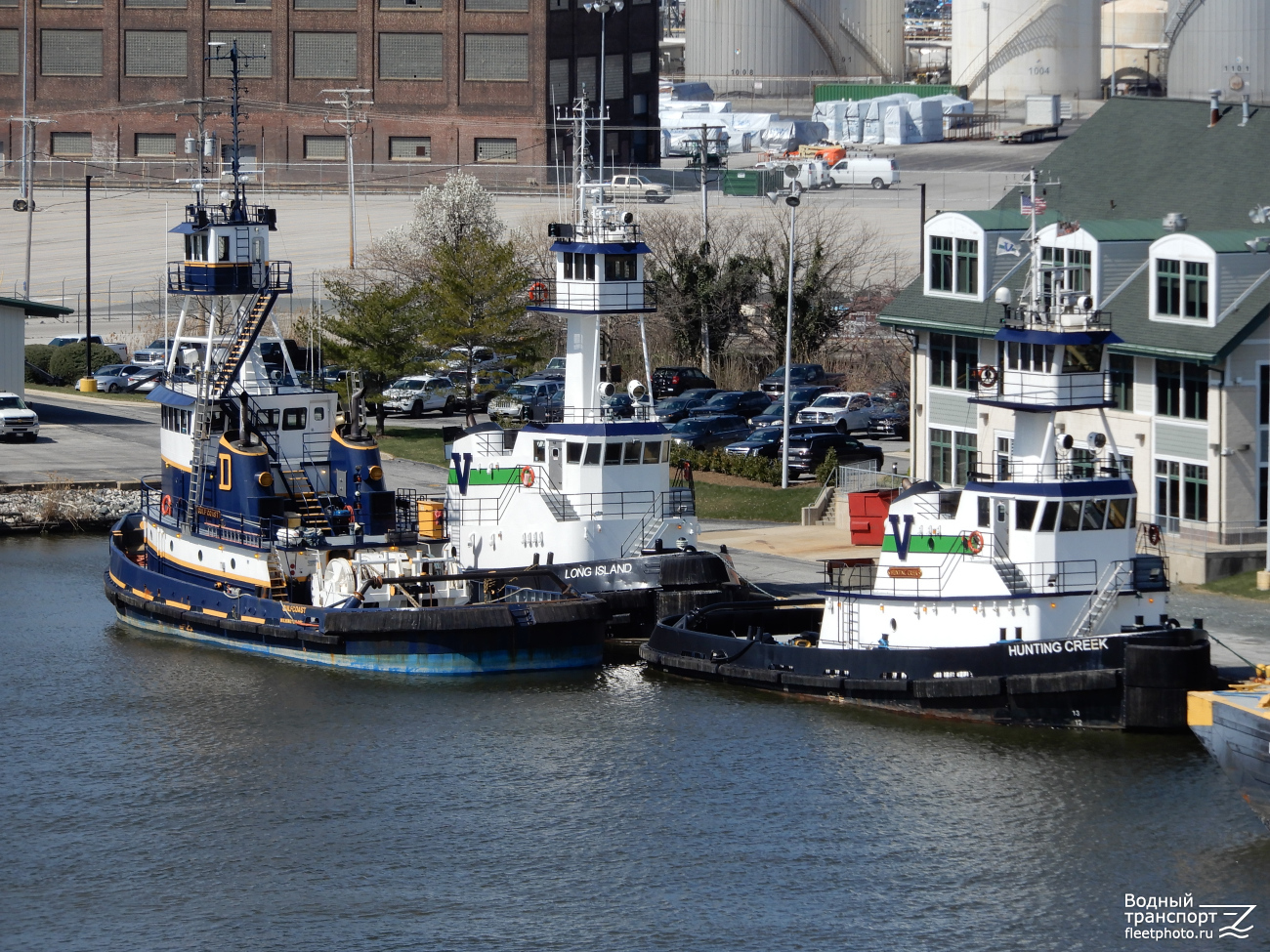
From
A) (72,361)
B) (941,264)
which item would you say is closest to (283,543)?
(941,264)

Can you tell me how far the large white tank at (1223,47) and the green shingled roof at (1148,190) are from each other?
8313 cm

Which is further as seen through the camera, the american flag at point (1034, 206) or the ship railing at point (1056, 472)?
the american flag at point (1034, 206)

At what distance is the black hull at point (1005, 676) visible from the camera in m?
35.5

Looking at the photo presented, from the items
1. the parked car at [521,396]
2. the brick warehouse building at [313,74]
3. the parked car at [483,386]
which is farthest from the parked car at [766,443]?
the brick warehouse building at [313,74]

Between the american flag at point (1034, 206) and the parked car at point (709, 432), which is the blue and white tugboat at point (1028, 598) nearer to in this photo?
the american flag at point (1034, 206)

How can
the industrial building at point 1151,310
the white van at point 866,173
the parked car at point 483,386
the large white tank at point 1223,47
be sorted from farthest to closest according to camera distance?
the large white tank at point 1223,47, the white van at point 866,173, the parked car at point 483,386, the industrial building at point 1151,310

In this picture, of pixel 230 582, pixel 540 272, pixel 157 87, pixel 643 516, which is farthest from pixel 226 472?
pixel 157 87

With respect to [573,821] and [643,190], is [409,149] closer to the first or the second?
[643,190]

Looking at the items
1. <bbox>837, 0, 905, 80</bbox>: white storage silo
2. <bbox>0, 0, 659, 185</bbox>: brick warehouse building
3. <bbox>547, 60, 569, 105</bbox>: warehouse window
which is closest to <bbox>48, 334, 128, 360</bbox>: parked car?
<bbox>0, 0, 659, 185</bbox>: brick warehouse building

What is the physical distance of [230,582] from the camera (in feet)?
149

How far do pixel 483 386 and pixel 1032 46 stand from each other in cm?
8655

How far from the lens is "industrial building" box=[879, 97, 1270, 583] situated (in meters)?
46.4

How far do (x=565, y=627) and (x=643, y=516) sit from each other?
4298 millimetres

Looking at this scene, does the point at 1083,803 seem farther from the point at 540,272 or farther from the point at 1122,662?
the point at 540,272
